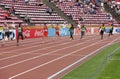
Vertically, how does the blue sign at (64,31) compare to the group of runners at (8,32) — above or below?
below

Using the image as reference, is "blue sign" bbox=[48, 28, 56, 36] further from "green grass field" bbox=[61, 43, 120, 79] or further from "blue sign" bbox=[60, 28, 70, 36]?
"green grass field" bbox=[61, 43, 120, 79]

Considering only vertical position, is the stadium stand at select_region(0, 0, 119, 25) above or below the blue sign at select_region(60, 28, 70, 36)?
above

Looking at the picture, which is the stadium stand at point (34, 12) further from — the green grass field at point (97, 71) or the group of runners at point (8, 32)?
the green grass field at point (97, 71)

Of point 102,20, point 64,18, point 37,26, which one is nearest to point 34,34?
point 37,26

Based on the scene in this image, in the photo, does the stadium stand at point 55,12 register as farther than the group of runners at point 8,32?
Yes

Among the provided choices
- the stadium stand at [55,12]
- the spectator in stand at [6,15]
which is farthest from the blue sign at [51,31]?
the spectator in stand at [6,15]

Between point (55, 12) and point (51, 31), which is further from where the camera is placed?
point (55, 12)

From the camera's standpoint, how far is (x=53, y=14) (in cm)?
5481

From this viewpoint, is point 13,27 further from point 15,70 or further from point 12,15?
point 15,70

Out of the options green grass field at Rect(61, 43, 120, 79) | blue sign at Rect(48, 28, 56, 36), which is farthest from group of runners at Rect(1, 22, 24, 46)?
green grass field at Rect(61, 43, 120, 79)

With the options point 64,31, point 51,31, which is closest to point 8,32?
point 51,31

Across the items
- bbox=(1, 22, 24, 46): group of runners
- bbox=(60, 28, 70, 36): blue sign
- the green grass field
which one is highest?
the green grass field

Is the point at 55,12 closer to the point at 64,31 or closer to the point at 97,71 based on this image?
the point at 64,31

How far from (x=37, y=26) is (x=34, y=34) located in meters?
1.89
